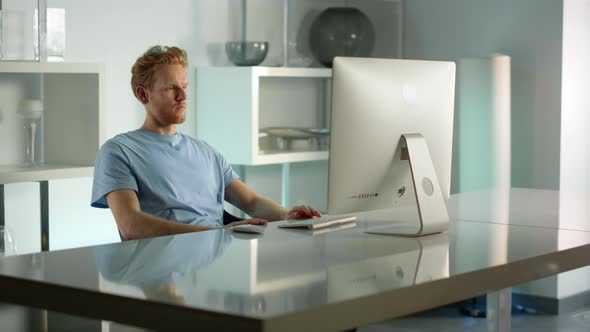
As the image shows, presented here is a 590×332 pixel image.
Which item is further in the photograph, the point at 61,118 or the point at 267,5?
the point at 267,5

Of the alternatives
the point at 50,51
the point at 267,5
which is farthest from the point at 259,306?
the point at 267,5

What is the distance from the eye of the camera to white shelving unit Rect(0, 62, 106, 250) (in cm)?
354

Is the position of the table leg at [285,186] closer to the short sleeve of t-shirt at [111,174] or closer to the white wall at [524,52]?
the white wall at [524,52]

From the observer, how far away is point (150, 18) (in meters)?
4.21

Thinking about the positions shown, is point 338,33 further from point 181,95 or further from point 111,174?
point 111,174

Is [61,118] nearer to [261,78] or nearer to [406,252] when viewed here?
[261,78]

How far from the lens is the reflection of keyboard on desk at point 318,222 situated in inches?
104

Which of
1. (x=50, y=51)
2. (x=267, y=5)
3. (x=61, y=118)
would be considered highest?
(x=267, y=5)

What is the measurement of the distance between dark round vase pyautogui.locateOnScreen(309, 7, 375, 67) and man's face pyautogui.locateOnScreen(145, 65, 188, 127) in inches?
72.3

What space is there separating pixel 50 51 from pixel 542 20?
2.58 metres

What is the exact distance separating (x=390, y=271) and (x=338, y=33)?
2.97 m

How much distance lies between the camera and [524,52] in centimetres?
493

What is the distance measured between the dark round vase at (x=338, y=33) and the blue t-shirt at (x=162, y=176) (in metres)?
1.81

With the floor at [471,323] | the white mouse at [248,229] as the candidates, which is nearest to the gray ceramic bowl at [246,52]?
the floor at [471,323]
